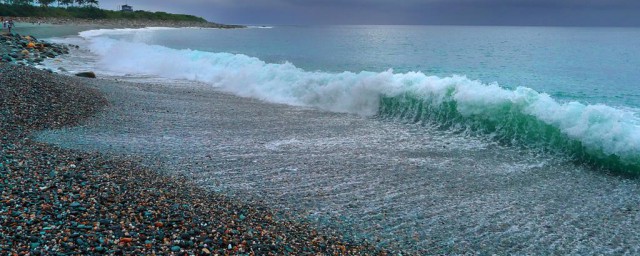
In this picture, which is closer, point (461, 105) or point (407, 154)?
point (407, 154)

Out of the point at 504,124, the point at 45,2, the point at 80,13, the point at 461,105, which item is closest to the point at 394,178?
the point at 504,124

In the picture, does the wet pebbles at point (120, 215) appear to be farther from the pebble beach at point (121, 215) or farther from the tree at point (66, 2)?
the tree at point (66, 2)

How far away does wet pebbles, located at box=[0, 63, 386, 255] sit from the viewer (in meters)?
4.01

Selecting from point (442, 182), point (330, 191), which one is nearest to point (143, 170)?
point (330, 191)

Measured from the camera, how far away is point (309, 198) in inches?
243

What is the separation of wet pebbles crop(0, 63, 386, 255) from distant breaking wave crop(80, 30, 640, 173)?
620 cm

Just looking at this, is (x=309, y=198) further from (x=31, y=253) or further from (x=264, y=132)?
(x=264, y=132)

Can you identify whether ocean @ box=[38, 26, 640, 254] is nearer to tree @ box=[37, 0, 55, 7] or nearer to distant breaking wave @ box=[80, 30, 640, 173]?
distant breaking wave @ box=[80, 30, 640, 173]

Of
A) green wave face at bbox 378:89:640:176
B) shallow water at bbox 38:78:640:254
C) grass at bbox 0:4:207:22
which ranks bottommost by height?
shallow water at bbox 38:78:640:254

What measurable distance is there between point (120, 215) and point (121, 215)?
10 millimetres

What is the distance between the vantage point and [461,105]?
38.3 ft

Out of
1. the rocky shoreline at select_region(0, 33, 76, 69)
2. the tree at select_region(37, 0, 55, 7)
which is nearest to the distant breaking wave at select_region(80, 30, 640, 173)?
the rocky shoreline at select_region(0, 33, 76, 69)

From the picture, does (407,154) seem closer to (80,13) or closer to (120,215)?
(120,215)

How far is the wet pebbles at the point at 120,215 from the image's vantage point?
158 inches
